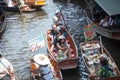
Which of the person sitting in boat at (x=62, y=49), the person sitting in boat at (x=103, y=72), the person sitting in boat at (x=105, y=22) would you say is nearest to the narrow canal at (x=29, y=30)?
the person sitting in boat at (x=62, y=49)

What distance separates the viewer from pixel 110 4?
20828 mm

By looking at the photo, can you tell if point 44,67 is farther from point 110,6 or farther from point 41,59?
point 110,6

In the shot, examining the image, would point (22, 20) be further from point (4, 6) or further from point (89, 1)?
point (89, 1)

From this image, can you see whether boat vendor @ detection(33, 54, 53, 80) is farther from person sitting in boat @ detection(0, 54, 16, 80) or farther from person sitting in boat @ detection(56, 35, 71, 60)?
person sitting in boat @ detection(0, 54, 16, 80)

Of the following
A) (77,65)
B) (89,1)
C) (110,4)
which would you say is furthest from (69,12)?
(77,65)

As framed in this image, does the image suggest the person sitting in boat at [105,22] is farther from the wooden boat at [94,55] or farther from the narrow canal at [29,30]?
the wooden boat at [94,55]

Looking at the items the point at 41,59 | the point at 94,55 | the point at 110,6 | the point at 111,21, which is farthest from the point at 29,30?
the point at 41,59

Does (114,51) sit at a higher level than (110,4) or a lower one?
lower

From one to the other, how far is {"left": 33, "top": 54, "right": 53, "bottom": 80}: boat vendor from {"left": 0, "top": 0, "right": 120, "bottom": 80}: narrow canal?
1.74 m

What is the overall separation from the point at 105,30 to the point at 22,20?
8.42 m

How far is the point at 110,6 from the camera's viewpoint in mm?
20438

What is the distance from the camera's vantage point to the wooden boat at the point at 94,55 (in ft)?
54.2

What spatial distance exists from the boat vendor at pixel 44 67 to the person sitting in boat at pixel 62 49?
1.34 meters

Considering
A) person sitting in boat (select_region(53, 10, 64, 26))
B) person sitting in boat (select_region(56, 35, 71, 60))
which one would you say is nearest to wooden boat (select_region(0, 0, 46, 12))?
person sitting in boat (select_region(53, 10, 64, 26))
